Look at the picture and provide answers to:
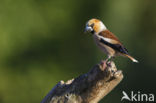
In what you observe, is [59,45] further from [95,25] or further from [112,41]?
[112,41]

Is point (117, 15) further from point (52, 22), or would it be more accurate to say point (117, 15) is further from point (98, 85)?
point (98, 85)

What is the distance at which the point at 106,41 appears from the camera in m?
7.95

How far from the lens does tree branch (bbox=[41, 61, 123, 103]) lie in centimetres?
705

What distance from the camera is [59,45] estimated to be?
1852 centimetres

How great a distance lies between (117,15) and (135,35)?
113 centimetres

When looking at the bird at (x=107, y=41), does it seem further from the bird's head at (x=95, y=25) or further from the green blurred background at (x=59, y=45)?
the green blurred background at (x=59, y=45)

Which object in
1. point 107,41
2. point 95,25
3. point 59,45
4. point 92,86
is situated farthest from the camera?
point 59,45

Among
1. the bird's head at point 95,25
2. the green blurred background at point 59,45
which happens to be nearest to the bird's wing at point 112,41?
the bird's head at point 95,25

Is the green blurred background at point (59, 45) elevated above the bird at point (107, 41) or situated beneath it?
elevated above

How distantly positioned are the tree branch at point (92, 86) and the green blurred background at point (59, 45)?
925 cm

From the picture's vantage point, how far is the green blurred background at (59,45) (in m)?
17.2

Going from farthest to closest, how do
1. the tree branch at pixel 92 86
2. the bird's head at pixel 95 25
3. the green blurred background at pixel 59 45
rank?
the green blurred background at pixel 59 45 < the bird's head at pixel 95 25 < the tree branch at pixel 92 86

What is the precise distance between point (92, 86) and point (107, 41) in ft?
3.28

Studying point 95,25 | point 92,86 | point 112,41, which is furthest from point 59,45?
point 92,86
